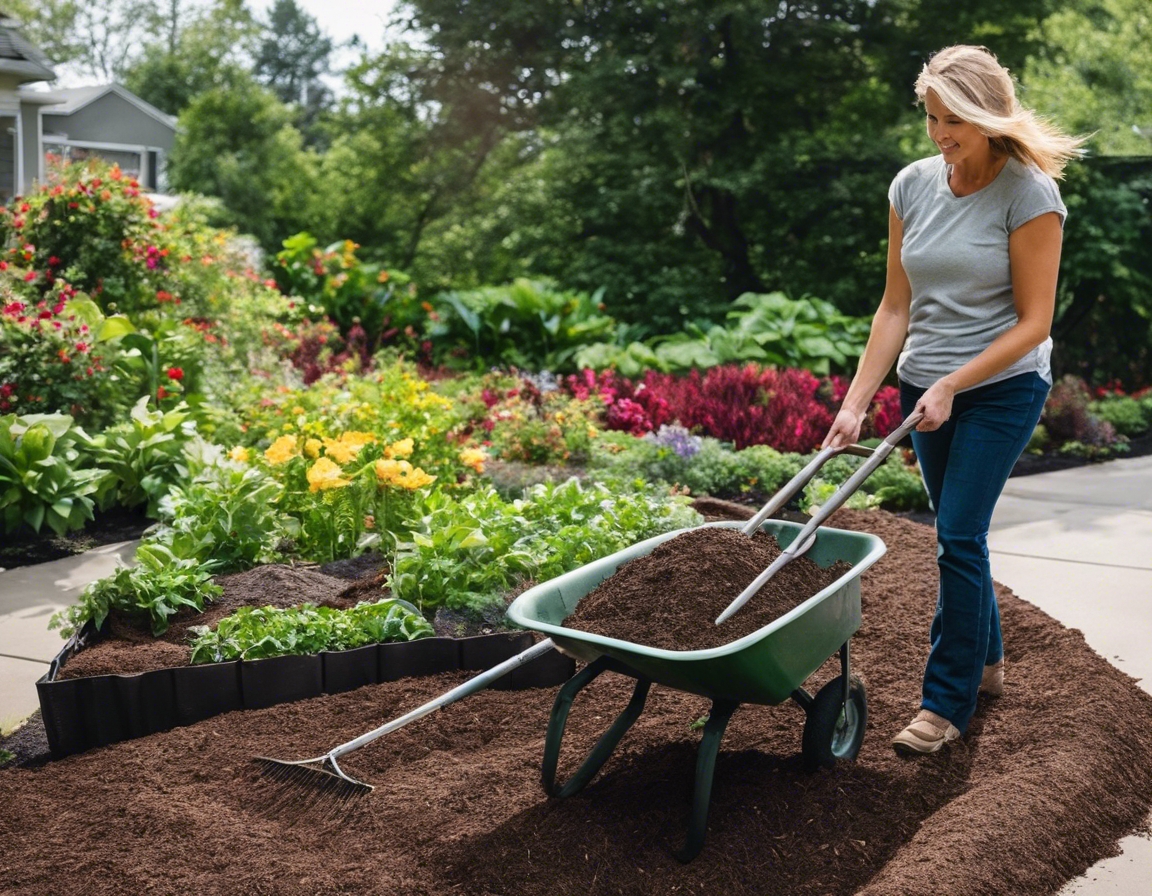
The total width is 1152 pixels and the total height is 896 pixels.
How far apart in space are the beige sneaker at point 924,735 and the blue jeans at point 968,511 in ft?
0.08

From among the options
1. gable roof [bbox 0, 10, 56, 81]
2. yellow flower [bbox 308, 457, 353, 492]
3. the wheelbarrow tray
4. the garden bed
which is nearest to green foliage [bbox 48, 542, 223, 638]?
the garden bed

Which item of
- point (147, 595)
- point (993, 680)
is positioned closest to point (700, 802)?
point (993, 680)

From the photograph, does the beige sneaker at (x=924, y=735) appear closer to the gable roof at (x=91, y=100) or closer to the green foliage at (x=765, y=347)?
the green foliage at (x=765, y=347)

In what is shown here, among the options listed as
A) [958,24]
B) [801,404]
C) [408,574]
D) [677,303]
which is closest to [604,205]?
[677,303]

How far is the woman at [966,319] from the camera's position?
8.98 feet

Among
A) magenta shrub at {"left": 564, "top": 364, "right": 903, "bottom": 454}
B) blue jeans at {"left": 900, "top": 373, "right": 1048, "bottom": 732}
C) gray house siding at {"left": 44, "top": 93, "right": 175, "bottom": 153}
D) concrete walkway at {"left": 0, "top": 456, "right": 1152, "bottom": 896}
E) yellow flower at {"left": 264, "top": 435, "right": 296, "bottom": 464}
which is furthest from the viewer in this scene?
gray house siding at {"left": 44, "top": 93, "right": 175, "bottom": 153}

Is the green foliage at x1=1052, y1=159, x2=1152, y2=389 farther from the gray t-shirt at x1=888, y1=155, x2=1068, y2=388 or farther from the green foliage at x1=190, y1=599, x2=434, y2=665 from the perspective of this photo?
the green foliage at x1=190, y1=599, x2=434, y2=665

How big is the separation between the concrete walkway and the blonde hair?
65.3 inches

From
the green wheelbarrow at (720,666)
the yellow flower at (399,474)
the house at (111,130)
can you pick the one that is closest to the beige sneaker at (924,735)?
the green wheelbarrow at (720,666)

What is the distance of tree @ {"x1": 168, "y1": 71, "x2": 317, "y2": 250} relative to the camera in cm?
2447

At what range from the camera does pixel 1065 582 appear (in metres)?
4.79

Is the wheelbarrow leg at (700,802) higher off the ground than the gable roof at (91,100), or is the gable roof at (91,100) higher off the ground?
the gable roof at (91,100)


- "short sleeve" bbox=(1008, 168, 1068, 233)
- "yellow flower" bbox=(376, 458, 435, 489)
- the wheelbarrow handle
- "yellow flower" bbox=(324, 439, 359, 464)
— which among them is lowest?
"yellow flower" bbox=(376, 458, 435, 489)

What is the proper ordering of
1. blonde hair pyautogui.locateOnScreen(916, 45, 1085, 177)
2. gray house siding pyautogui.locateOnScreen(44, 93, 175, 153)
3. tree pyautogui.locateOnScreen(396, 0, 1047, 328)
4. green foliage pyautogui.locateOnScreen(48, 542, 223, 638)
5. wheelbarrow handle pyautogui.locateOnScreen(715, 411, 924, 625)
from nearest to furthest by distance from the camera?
wheelbarrow handle pyautogui.locateOnScreen(715, 411, 924, 625) < blonde hair pyautogui.locateOnScreen(916, 45, 1085, 177) < green foliage pyautogui.locateOnScreen(48, 542, 223, 638) < tree pyautogui.locateOnScreen(396, 0, 1047, 328) < gray house siding pyautogui.locateOnScreen(44, 93, 175, 153)
